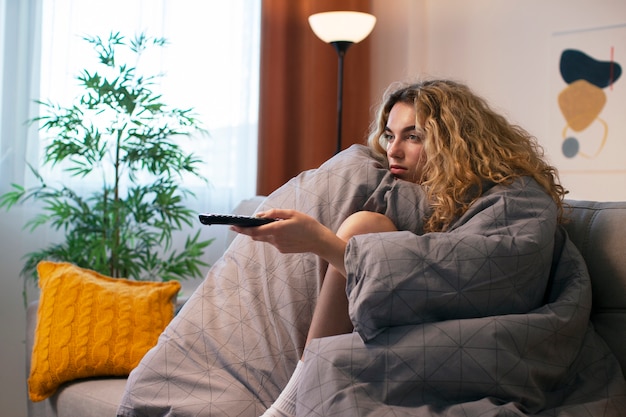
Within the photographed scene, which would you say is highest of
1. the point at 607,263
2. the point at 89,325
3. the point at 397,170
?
the point at 397,170

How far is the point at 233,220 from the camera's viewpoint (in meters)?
1.58

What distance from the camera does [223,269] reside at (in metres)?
2.07

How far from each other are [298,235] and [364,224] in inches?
7.1

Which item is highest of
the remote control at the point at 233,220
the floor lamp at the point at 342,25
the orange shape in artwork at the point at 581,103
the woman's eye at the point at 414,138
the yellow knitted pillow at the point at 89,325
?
the floor lamp at the point at 342,25

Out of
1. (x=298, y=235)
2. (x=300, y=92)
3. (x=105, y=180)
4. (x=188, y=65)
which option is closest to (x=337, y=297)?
(x=298, y=235)

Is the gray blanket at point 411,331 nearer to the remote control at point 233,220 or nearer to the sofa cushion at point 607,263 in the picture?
the sofa cushion at point 607,263

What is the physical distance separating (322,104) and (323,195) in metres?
2.01

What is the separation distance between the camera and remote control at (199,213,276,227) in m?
1.55

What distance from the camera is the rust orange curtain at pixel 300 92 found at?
374cm

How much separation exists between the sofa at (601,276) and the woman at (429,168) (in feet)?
0.28

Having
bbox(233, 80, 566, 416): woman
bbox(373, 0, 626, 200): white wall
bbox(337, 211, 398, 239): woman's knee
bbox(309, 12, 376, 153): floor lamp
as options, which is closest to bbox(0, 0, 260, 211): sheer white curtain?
bbox(309, 12, 376, 153): floor lamp

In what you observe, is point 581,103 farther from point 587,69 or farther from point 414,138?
point 414,138

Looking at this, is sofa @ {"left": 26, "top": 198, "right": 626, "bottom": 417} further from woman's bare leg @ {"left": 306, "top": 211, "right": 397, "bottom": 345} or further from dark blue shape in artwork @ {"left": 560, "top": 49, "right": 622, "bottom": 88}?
dark blue shape in artwork @ {"left": 560, "top": 49, "right": 622, "bottom": 88}

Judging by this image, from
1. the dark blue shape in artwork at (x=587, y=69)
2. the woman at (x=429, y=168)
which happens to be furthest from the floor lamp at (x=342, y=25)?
the woman at (x=429, y=168)
